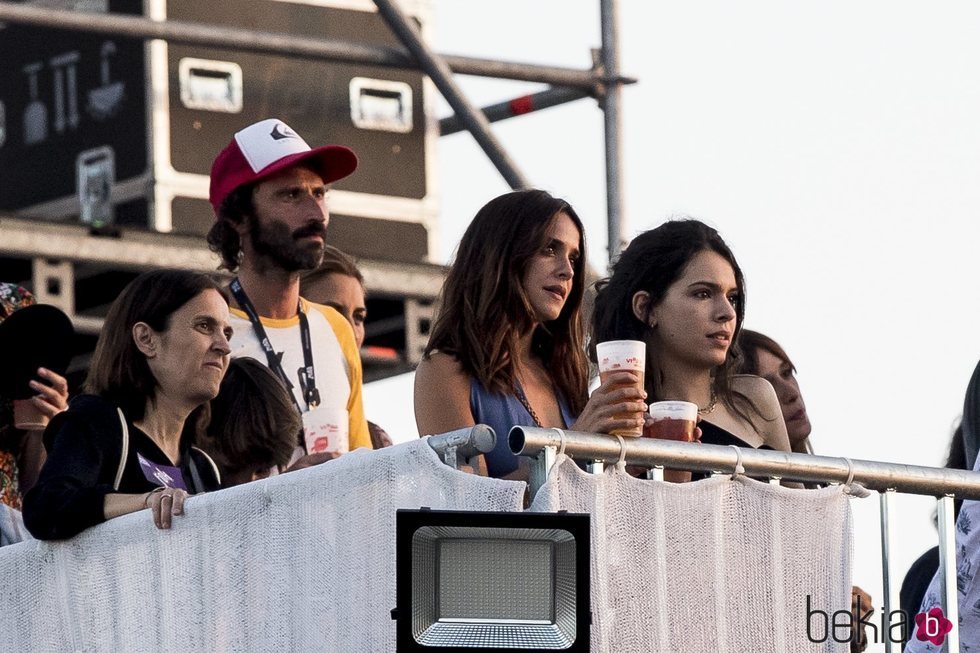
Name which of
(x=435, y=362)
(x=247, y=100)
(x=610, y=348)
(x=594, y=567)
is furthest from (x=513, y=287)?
(x=247, y=100)

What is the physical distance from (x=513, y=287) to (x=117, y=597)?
117 centimetres

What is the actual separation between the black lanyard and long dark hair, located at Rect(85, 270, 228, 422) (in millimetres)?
838

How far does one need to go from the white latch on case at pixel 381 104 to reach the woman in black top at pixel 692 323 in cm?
419

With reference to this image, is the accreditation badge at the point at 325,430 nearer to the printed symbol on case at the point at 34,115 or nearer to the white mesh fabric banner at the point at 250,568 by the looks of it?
the white mesh fabric banner at the point at 250,568

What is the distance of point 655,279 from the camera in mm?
5461

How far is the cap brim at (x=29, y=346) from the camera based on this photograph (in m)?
5.93

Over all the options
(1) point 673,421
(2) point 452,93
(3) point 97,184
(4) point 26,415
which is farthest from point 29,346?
(3) point 97,184

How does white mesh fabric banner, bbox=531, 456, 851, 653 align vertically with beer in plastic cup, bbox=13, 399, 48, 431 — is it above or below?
below

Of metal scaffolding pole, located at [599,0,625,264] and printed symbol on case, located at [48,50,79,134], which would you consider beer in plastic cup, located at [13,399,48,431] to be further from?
printed symbol on case, located at [48,50,79,134]

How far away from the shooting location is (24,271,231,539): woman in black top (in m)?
4.80

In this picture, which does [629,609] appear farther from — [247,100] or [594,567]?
[247,100]

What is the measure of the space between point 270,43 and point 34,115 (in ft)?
4.75

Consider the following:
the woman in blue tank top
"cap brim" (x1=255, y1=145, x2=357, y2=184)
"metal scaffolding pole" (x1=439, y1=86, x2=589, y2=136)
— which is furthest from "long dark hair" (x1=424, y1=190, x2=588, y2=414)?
"metal scaffolding pole" (x1=439, y1=86, x2=589, y2=136)

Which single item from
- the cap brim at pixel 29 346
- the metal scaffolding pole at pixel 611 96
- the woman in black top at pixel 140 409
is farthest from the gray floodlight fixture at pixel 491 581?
the metal scaffolding pole at pixel 611 96
